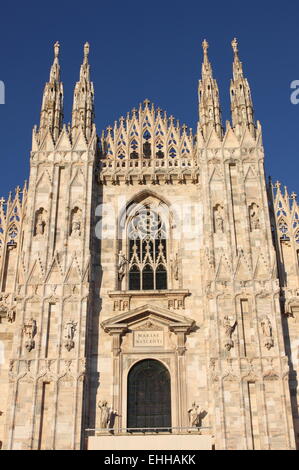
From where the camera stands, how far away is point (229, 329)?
19375 mm

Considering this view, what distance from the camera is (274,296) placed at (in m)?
20.0

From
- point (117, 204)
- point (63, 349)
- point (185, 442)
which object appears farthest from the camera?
point (117, 204)

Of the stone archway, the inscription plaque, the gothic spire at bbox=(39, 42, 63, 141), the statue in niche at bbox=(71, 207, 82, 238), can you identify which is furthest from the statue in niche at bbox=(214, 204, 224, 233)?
the gothic spire at bbox=(39, 42, 63, 141)

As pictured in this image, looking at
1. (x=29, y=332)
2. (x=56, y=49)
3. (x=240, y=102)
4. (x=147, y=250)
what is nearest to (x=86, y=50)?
(x=56, y=49)

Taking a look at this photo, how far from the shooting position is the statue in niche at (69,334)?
1928 centimetres

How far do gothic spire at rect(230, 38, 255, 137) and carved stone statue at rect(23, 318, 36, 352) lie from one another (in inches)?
405

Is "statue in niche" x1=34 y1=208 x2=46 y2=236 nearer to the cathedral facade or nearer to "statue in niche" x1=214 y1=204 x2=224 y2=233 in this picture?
the cathedral facade

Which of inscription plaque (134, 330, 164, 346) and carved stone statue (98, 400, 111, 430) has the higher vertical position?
inscription plaque (134, 330, 164, 346)

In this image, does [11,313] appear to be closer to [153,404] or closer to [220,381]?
[153,404]

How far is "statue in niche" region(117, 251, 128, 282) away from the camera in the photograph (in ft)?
70.5
